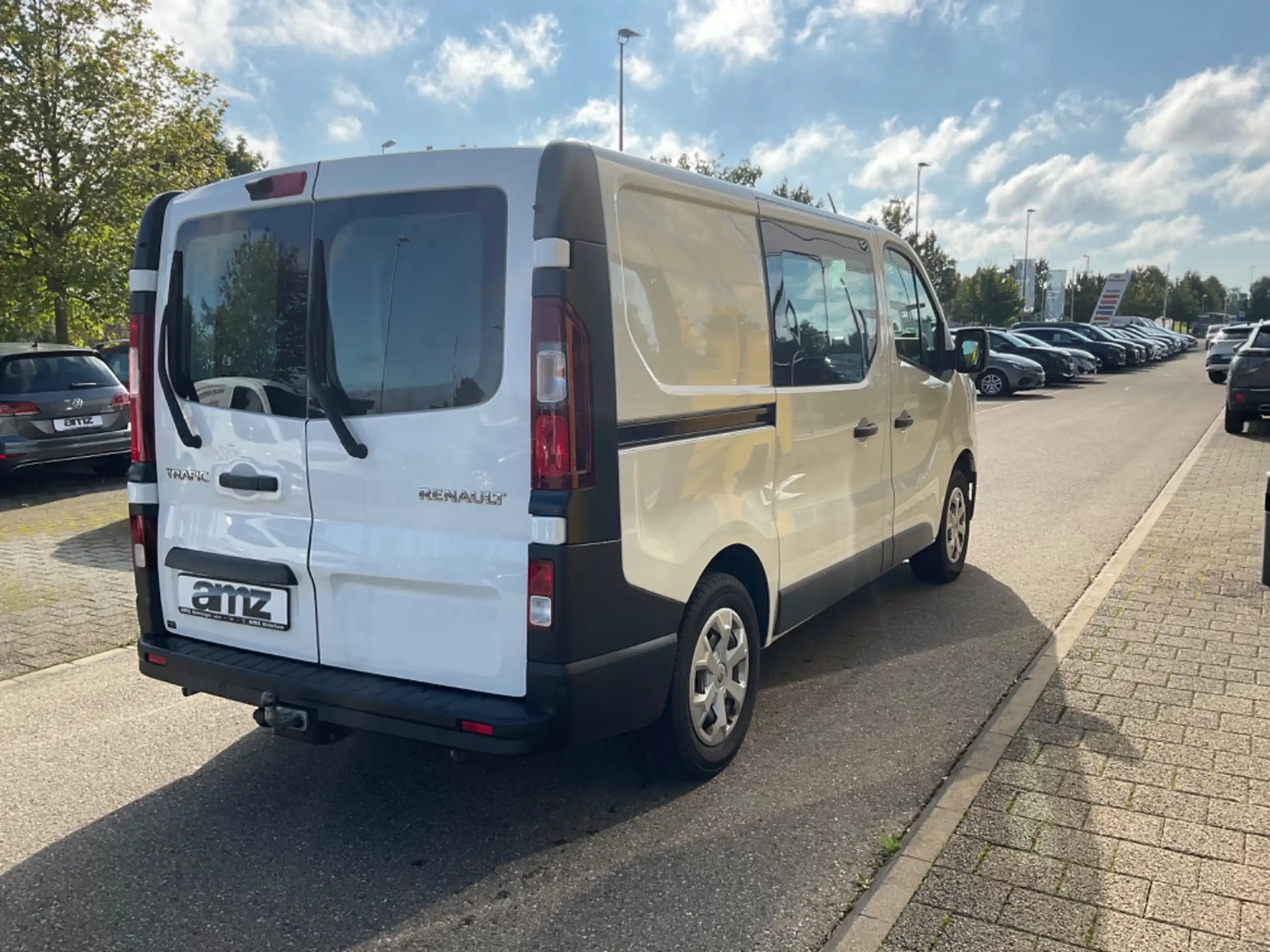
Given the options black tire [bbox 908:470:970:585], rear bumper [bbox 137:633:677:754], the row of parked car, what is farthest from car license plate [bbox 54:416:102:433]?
the row of parked car

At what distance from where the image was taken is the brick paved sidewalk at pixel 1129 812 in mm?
2854

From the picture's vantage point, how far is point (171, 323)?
381 centimetres

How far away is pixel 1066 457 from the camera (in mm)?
12891

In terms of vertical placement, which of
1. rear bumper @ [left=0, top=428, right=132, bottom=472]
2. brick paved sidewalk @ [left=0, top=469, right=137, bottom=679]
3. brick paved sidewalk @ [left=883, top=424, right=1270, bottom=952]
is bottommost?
brick paved sidewalk @ [left=883, top=424, right=1270, bottom=952]

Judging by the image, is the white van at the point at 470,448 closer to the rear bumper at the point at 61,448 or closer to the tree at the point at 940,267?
the rear bumper at the point at 61,448

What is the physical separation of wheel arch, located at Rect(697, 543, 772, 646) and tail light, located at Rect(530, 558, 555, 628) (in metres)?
0.88

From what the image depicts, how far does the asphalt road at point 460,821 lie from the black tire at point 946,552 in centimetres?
92

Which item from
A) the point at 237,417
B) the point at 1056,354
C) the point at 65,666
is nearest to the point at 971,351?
the point at 237,417

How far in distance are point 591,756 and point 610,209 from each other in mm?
2151

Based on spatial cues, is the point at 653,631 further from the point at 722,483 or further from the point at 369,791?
the point at 369,791

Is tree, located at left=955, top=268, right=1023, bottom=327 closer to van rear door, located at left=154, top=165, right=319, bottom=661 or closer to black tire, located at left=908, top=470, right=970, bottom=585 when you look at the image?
black tire, located at left=908, top=470, right=970, bottom=585

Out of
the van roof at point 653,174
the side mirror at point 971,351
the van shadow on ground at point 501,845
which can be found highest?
the van roof at point 653,174

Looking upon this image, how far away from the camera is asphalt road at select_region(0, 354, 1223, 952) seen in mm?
2945

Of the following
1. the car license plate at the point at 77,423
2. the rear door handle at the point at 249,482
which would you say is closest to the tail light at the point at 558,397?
the rear door handle at the point at 249,482
